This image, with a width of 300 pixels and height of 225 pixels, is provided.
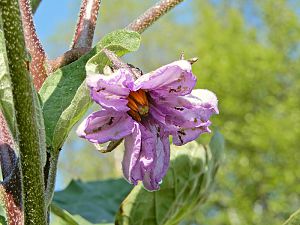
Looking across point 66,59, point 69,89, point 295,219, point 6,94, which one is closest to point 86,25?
point 66,59

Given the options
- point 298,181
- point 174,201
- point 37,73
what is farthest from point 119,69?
point 298,181

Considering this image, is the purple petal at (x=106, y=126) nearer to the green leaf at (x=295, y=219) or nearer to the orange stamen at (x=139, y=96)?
the orange stamen at (x=139, y=96)

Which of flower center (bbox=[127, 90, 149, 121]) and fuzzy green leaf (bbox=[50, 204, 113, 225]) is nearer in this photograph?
flower center (bbox=[127, 90, 149, 121])

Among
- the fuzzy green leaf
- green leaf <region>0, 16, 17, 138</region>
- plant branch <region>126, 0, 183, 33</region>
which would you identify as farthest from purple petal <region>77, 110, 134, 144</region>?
the fuzzy green leaf

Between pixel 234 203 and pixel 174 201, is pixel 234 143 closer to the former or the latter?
pixel 234 203

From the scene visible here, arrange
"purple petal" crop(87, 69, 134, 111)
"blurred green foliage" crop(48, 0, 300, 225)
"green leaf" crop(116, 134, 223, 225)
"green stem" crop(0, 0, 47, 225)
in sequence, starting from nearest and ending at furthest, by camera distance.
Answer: "green stem" crop(0, 0, 47, 225) → "purple petal" crop(87, 69, 134, 111) → "green leaf" crop(116, 134, 223, 225) → "blurred green foliage" crop(48, 0, 300, 225)

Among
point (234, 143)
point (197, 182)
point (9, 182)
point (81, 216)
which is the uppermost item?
point (9, 182)

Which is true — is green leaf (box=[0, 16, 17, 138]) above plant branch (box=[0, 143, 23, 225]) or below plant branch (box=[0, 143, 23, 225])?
above

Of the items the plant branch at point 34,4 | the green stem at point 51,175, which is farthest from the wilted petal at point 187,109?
the plant branch at point 34,4

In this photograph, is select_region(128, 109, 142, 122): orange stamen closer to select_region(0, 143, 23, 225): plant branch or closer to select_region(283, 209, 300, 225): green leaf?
select_region(0, 143, 23, 225): plant branch
